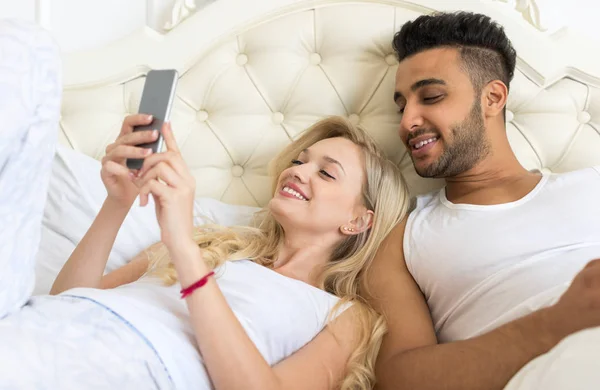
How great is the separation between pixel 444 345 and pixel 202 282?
460 mm

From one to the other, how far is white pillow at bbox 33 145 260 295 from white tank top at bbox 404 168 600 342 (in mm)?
541

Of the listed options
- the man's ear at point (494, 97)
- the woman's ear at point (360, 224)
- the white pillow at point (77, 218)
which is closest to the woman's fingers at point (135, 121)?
the white pillow at point (77, 218)

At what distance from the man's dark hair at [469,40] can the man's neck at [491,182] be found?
193 mm

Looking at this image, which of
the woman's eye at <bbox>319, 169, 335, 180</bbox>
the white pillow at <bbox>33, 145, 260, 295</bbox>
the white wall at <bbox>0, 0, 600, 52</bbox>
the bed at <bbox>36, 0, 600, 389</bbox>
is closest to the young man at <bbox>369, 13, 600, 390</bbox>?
the bed at <bbox>36, 0, 600, 389</bbox>

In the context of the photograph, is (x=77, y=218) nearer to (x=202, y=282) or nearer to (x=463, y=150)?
(x=202, y=282)

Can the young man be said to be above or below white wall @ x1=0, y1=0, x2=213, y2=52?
below

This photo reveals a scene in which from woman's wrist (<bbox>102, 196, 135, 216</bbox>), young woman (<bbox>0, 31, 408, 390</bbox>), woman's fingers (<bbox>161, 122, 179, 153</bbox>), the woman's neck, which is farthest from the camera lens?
the woman's neck

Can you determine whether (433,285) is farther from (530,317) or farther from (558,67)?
(558,67)

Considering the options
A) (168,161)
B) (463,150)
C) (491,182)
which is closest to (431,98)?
(463,150)

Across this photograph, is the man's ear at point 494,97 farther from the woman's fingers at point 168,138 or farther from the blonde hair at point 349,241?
the woman's fingers at point 168,138

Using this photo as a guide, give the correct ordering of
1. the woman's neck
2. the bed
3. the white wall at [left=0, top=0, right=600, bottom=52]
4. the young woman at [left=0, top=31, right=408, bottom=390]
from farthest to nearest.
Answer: the white wall at [left=0, top=0, right=600, bottom=52] < the bed < the woman's neck < the young woman at [left=0, top=31, right=408, bottom=390]

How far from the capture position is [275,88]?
151 cm

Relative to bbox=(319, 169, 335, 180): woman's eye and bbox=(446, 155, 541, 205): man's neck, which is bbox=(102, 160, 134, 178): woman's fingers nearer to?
bbox=(319, 169, 335, 180): woman's eye

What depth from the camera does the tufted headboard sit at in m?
1.41
